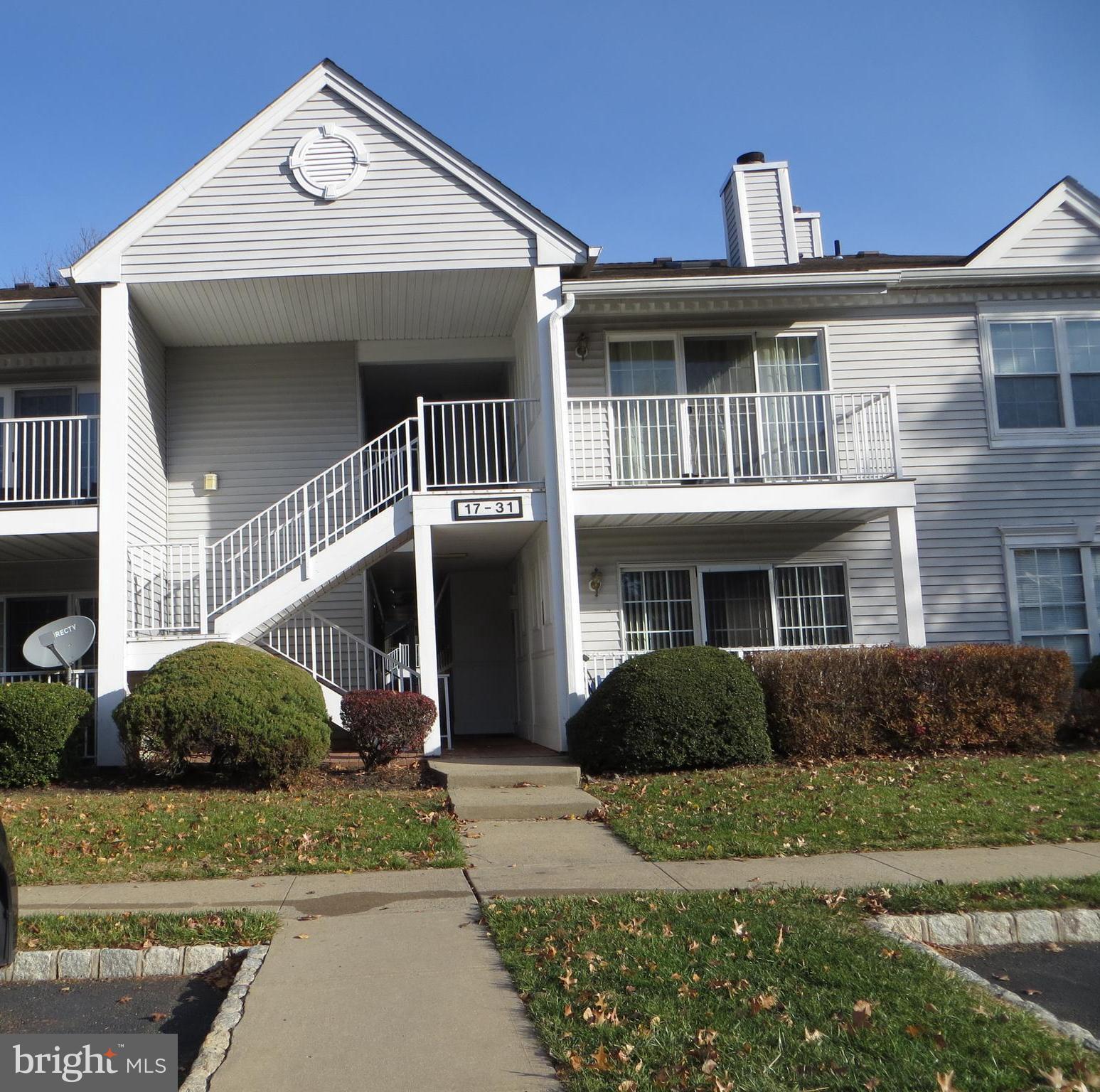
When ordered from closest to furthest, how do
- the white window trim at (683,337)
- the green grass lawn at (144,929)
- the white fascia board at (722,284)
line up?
the green grass lawn at (144,929), the white fascia board at (722,284), the white window trim at (683,337)

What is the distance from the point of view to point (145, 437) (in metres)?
14.9

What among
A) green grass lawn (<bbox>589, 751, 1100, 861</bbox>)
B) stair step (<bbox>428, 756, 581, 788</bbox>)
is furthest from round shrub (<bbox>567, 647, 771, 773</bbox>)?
stair step (<bbox>428, 756, 581, 788</bbox>)

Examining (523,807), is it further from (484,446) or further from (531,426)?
(484,446)

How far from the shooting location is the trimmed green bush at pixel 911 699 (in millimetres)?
12445

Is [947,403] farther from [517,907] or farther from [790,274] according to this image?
[517,907]

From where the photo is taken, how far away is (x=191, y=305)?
14.5 metres

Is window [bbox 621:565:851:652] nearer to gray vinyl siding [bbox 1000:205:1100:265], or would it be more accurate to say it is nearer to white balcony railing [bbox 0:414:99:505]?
gray vinyl siding [bbox 1000:205:1100:265]

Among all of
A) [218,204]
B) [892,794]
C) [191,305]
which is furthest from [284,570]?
[892,794]

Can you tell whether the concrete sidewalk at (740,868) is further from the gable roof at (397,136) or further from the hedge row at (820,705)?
the gable roof at (397,136)

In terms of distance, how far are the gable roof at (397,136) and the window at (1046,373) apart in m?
6.70

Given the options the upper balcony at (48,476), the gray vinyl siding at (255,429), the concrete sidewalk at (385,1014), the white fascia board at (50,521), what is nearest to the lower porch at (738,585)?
the gray vinyl siding at (255,429)

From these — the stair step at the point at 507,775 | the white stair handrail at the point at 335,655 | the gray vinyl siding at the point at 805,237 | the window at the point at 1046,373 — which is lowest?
the stair step at the point at 507,775

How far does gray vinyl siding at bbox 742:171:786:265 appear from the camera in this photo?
58.3 ft

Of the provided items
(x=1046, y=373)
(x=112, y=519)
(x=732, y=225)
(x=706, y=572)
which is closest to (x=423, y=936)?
(x=112, y=519)
